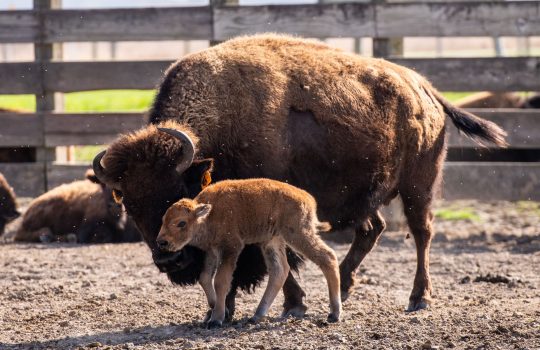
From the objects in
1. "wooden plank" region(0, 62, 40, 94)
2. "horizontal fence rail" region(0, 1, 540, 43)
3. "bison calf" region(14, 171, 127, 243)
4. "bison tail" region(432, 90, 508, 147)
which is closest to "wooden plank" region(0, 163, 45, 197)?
"bison calf" region(14, 171, 127, 243)

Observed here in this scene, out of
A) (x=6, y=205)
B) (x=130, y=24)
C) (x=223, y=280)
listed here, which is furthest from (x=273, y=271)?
(x=130, y=24)

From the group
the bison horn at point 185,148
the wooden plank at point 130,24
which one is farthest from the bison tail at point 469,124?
the wooden plank at point 130,24

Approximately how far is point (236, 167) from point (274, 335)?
1386 millimetres

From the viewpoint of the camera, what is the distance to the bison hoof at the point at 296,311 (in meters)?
6.76

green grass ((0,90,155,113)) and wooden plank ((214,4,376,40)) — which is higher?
wooden plank ((214,4,376,40))

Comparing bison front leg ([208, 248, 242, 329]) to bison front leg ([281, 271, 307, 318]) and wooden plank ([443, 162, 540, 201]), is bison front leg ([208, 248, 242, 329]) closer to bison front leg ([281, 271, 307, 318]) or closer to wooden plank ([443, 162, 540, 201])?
bison front leg ([281, 271, 307, 318])

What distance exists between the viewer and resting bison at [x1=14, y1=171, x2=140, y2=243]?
11.1 meters

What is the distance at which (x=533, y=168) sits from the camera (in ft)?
36.3

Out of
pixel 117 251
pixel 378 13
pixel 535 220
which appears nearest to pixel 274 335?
pixel 117 251

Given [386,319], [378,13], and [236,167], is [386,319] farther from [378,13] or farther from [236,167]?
[378,13]

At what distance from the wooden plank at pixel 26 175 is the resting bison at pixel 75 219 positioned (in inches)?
15.7

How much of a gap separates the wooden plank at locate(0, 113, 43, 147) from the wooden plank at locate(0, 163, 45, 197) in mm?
261

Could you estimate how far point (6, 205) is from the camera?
11.3m

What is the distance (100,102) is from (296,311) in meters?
19.4
